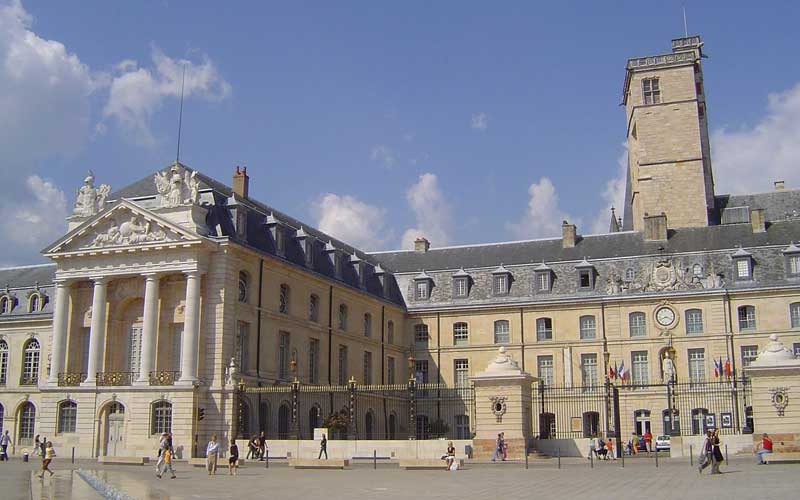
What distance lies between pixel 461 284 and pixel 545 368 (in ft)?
22.5

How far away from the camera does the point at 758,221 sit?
159ft

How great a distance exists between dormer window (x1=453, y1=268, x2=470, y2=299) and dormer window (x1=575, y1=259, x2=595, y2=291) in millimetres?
6369

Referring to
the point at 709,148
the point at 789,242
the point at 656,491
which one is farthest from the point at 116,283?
the point at 709,148

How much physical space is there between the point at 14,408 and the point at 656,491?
Result: 3752 cm

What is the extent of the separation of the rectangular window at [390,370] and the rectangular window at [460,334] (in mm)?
3778

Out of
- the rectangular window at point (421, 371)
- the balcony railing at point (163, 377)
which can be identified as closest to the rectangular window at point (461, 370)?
the rectangular window at point (421, 371)

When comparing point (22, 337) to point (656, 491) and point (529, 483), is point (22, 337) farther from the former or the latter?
point (656, 491)

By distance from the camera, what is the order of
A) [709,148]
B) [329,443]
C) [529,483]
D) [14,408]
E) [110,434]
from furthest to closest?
[709,148] → [14,408] → [110,434] → [329,443] → [529,483]

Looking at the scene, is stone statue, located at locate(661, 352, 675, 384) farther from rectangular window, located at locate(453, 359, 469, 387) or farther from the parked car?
rectangular window, located at locate(453, 359, 469, 387)

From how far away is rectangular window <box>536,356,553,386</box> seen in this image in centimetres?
4878

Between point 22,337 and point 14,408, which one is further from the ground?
point 22,337

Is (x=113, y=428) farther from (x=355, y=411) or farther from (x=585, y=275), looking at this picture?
(x=585, y=275)

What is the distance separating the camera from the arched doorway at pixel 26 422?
1766 inches

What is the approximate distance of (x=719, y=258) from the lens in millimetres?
47375
